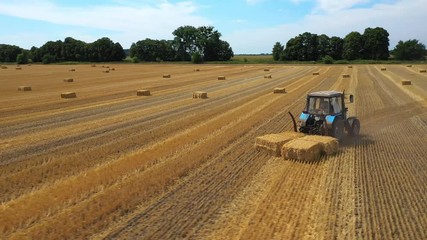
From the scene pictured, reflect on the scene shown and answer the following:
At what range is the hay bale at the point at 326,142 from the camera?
1193cm

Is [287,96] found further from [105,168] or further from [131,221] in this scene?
[131,221]

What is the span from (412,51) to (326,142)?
105m

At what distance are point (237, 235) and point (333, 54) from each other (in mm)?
110013

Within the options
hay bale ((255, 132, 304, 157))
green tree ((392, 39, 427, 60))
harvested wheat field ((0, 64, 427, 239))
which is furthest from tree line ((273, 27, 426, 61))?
hay bale ((255, 132, 304, 157))

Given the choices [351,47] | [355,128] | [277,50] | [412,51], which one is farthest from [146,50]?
[355,128]

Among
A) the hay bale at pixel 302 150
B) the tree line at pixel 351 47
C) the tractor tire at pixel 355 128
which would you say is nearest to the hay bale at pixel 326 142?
the hay bale at pixel 302 150

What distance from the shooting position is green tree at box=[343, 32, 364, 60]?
107 m

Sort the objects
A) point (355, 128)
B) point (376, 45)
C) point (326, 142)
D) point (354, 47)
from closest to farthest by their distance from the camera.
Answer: point (326, 142), point (355, 128), point (376, 45), point (354, 47)

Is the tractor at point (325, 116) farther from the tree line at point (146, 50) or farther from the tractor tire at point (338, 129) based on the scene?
the tree line at point (146, 50)

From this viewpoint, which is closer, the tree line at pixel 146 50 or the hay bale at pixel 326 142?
the hay bale at pixel 326 142

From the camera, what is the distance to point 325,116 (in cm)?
1330

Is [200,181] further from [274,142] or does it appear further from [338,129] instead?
[338,129]

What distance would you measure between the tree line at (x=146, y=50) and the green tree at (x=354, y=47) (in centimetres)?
3218

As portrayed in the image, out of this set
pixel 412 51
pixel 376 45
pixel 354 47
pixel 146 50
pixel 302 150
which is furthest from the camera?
pixel 146 50
